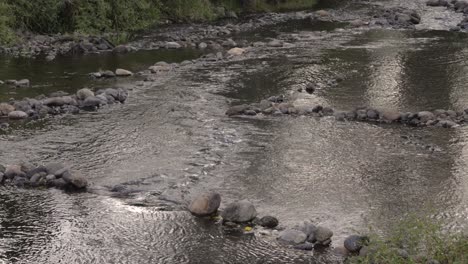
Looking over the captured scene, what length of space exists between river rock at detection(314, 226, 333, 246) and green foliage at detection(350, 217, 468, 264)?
2.95 ft

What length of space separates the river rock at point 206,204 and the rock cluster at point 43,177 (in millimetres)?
2169

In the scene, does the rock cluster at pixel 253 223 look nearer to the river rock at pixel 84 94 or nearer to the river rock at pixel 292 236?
the river rock at pixel 292 236

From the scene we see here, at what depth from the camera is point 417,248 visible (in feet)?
23.7

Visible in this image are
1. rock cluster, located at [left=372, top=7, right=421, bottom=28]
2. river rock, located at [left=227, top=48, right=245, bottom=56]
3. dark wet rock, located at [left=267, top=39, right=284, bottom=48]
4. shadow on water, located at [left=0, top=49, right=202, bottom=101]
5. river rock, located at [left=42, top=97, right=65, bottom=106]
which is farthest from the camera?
rock cluster, located at [left=372, top=7, right=421, bottom=28]

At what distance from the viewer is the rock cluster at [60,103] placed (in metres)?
14.8

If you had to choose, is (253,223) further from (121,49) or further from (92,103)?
(121,49)

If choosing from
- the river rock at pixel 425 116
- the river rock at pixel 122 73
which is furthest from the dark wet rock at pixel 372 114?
Result: the river rock at pixel 122 73

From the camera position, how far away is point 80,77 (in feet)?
61.2

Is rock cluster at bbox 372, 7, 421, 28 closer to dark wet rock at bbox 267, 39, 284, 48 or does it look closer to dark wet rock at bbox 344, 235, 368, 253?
dark wet rock at bbox 267, 39, 284, 48

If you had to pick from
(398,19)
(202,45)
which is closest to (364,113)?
(202,45)

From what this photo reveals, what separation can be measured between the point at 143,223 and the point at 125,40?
55.9 feet

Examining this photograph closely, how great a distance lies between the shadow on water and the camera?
A: 17.2 m

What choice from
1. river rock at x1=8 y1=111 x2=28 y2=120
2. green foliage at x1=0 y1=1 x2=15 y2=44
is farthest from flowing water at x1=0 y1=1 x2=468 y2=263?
green foliage at x1=0 y1=1 x2=15 y2=44

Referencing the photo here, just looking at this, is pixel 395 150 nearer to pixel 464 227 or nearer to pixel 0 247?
pixel 464 227
